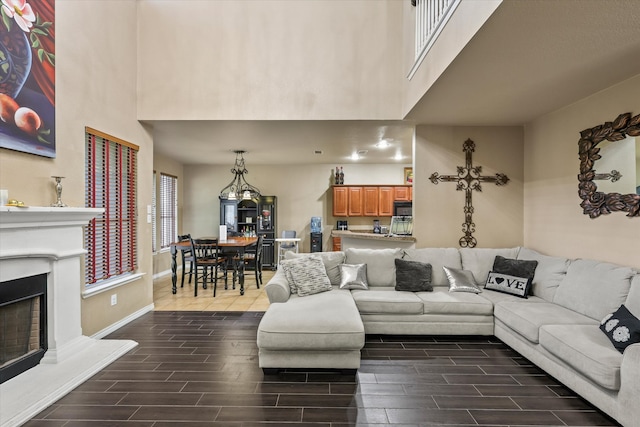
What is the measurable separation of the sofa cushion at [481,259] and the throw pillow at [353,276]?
4.19ft

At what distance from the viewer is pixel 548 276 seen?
3.49m

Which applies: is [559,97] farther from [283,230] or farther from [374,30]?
[283,230]

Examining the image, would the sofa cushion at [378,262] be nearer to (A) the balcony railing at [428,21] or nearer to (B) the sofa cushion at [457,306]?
(B) the sofa cushion at [457,306]

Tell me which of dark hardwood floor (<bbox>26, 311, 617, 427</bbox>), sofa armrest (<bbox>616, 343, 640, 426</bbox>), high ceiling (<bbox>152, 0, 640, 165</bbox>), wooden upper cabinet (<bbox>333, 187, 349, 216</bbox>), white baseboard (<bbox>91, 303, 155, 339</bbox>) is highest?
high ceiling (<bbox>152, 0, 640, 165</bbox>)

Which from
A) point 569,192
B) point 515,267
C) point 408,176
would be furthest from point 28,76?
point 408,176

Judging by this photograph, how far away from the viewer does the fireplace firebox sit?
255cm

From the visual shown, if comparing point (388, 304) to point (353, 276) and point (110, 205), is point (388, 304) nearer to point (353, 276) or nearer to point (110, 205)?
point (353, 276)

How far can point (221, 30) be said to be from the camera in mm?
4273

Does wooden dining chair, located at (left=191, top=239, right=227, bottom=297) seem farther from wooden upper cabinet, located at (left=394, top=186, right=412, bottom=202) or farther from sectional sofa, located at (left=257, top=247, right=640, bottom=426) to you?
wooden upper cabinet, located at (left=394, top=186, right=412, bottom=202)

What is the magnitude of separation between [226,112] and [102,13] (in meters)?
1.61

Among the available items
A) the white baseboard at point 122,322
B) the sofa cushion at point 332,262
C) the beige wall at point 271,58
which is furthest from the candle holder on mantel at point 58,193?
the sofa cushion at point 332,262

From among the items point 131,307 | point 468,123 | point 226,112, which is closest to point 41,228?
point 131,307

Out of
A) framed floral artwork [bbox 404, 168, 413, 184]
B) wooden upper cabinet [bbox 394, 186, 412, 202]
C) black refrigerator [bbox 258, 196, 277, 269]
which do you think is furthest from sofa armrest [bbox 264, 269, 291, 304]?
framed floral artwork [bbox 404, 168, 413, 184]

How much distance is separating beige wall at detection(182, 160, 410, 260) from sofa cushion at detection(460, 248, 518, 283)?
4.39 m
